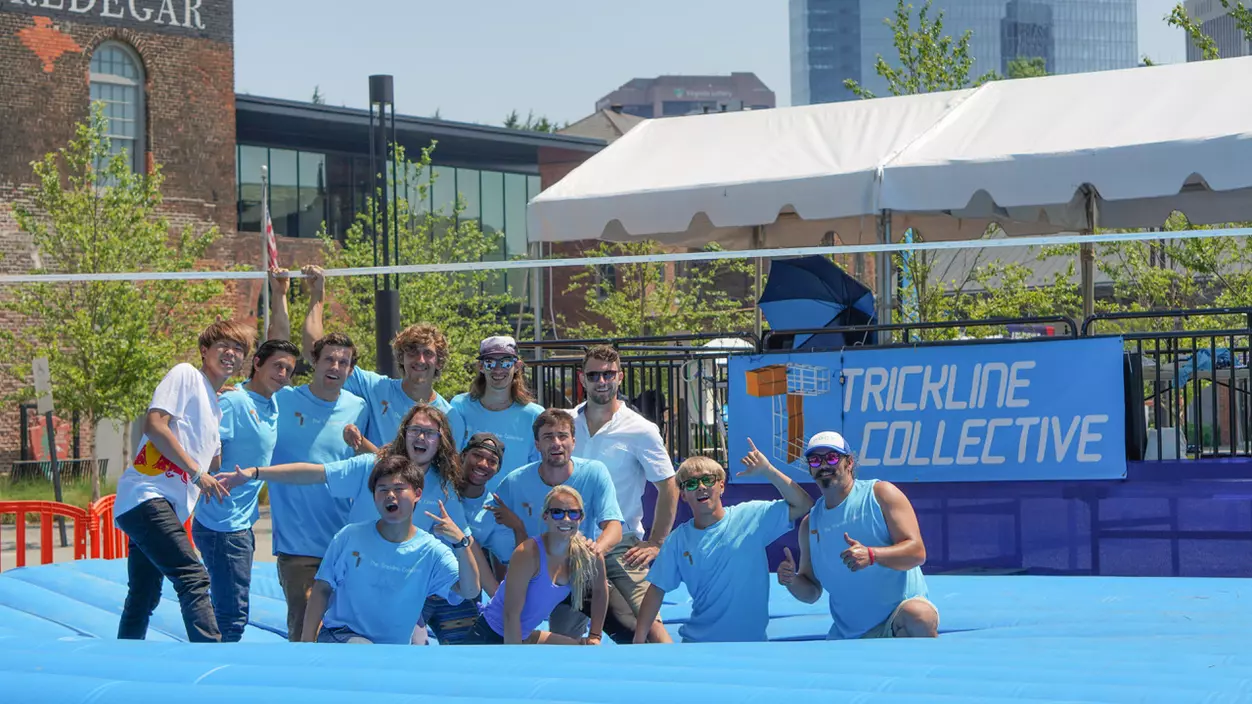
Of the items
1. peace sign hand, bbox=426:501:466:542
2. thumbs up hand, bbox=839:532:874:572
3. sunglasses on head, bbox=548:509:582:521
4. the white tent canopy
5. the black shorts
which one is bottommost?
the black shorts

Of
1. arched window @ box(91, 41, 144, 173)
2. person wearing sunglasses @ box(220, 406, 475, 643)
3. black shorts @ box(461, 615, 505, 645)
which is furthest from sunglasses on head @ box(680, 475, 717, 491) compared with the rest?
arched window @ box(91, 41, 144, 173)

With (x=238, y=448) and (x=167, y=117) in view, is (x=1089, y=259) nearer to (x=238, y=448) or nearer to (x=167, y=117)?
(x=238, y=448)

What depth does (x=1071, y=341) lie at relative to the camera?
948 cm

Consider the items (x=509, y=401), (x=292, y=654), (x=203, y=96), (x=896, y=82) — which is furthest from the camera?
(x=203, y=96)

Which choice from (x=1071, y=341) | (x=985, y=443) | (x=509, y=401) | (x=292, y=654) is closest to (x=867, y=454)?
(x=985, y=443)

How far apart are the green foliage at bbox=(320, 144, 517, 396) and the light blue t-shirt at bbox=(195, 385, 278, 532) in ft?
71.3

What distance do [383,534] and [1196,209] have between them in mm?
8740

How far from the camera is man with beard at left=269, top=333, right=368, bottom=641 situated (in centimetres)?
759

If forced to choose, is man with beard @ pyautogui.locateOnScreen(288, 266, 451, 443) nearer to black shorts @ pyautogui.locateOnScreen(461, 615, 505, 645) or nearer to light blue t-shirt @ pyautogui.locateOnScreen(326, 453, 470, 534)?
light blue t-shirt @ pyautogui.locateOnScreen(326, 453, 470, 534)

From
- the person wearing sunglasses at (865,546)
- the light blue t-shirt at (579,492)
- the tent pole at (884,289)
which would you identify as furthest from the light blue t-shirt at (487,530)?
the tent pole at (884,289)

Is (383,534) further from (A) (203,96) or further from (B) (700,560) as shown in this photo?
(A) (203,96)

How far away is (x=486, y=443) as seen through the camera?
727cm

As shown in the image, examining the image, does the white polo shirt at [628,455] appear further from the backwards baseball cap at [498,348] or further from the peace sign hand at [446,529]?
the peace sign hand at [446,529]

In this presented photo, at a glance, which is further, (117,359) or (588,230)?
(117,359)
